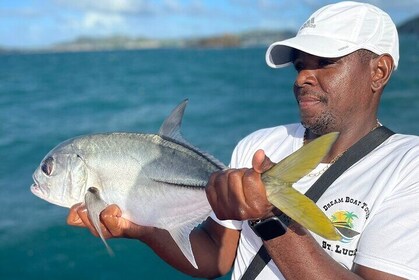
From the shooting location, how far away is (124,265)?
730 centimetres

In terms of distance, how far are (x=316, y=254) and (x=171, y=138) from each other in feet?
2.78

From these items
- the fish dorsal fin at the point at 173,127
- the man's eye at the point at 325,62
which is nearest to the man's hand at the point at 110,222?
the fish dorsal fin at the point at 173,127

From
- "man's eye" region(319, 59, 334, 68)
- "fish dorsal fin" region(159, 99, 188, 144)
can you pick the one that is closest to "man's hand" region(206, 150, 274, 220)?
"fish dorsal fin" region(159, 99, 188, 144)

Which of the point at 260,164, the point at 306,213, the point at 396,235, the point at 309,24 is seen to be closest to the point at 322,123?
the point at 309,24

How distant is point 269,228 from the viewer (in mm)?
2230

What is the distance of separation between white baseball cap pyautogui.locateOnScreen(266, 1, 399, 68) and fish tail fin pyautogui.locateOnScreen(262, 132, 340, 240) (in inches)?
32.6

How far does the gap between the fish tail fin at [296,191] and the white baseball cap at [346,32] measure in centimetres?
83

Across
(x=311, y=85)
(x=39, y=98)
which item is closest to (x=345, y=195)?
(x=311, y=85)

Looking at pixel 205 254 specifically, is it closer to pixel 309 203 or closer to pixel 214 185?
pixel 214 185

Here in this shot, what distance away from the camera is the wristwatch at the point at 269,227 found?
2.19 meters

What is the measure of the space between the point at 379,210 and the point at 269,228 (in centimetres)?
52

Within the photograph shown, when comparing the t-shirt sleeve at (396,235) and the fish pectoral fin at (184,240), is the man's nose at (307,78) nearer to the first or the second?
the t-shirt sleeve at (396,235)

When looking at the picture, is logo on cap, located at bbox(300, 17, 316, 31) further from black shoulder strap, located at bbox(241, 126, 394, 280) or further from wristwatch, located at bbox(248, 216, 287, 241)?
wristwatch, located at bbox(248, 216, 287, 241)

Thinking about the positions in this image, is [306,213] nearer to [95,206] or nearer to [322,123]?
[322,123]
